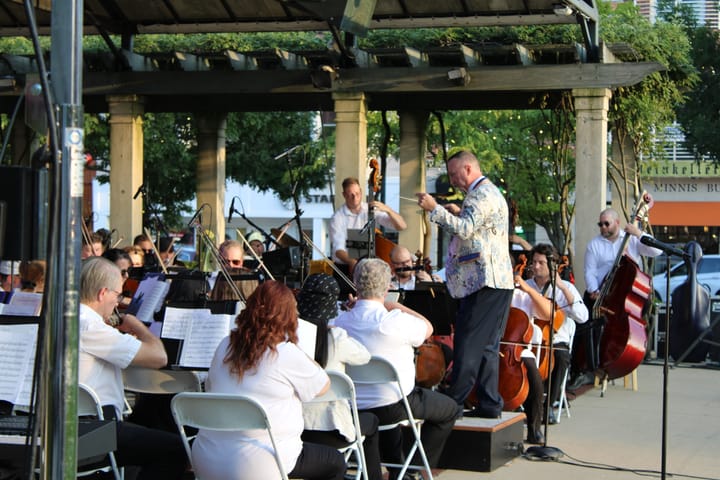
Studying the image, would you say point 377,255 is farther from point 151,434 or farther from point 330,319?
point 151,434

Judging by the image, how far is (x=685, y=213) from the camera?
37.9m

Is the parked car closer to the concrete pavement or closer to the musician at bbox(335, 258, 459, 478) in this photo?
the concrete pavement

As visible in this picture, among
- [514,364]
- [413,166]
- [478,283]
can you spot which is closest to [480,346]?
[478,283]

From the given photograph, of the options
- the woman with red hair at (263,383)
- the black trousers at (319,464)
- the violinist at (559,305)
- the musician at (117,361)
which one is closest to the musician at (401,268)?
the violinist at (559,305)

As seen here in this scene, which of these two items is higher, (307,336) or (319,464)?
(307,336)

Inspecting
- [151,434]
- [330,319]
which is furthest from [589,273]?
[151,434]

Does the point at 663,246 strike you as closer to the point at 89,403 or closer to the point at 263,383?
the point at 263,383

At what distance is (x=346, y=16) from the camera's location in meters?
11.9

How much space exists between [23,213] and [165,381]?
8.74 feet

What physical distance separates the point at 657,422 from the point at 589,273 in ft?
6.09

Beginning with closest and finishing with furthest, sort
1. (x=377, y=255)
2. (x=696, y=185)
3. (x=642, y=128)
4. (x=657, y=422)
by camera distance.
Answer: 1. (x=657, y=422)
2. (x=377, y=255)
3. (x=642, y=128)
4. (x=696, y=185)

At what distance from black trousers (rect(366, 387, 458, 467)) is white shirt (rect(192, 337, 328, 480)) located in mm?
1402

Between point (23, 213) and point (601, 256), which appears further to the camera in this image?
point (601, 256)

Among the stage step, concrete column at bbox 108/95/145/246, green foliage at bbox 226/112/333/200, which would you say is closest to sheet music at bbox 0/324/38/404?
the stage step
